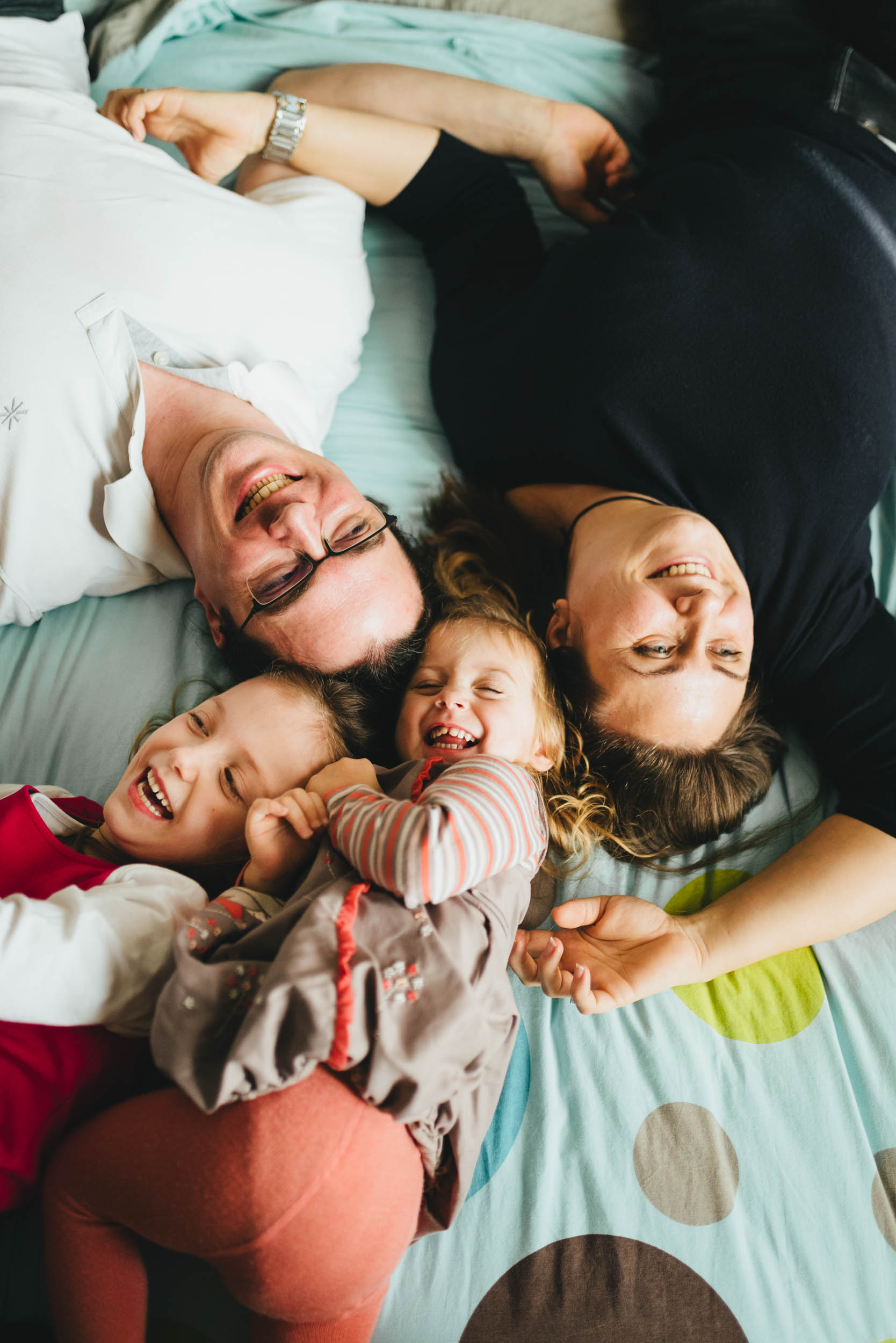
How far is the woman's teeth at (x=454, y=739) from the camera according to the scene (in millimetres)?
1100

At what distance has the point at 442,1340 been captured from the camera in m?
0.90

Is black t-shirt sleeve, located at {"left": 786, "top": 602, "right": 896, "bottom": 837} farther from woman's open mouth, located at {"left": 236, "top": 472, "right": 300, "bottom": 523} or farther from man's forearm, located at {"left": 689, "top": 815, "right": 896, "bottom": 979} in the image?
woman's open mouth, located at {"left": 236, "top": 472, "right": 300, "bottom": 523}

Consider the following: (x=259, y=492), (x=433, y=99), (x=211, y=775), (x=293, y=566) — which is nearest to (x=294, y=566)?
(x=293, y=566)

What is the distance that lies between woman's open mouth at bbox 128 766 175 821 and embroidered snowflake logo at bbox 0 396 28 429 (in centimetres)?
60

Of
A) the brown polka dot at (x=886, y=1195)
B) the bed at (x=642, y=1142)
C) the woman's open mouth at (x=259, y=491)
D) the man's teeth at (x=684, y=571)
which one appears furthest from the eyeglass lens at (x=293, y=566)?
the brown polka dot at (x=886, y=1195)

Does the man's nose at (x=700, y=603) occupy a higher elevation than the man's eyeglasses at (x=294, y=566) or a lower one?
higher

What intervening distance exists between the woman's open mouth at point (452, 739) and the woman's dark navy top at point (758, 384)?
0.65 meters

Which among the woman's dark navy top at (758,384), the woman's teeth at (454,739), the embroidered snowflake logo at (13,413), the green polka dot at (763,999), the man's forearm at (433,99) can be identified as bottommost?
the green polka dot at (763,999)

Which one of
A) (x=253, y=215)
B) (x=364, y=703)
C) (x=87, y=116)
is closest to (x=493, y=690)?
(x=364, y=703)

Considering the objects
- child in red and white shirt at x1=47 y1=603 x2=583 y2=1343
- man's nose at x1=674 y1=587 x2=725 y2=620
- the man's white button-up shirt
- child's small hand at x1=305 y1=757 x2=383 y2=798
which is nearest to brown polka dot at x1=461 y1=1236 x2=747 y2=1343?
child in red and white shirt at x1=47 y1=603 x2=583 y2=1343

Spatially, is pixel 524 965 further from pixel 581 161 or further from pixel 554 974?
pixel 581 161

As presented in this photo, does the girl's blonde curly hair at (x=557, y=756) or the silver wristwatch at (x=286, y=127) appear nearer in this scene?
the girl's blonde curly hair at (x=557, y=756)

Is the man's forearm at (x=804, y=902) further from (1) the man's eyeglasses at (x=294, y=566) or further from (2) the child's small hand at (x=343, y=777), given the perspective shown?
(1) the man's eyeglasses at (x=294, y=566)

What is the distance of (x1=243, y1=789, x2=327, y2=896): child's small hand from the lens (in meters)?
0.97
